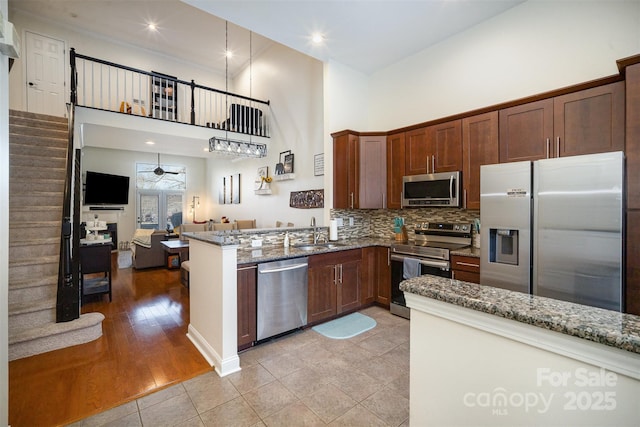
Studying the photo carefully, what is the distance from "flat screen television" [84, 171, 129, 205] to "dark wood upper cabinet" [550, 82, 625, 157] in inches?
391

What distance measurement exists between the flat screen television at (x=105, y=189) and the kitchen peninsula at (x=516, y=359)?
31.2ft

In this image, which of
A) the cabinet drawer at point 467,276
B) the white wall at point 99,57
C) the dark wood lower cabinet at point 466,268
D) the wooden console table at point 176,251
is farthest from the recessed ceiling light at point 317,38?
the white wall at point 99,57

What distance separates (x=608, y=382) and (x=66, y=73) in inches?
354

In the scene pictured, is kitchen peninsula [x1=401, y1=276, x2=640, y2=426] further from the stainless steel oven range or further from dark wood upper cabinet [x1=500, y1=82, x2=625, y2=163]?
dark wood upper cabinet [x1=500, y1=82, x2=625, y2=163]

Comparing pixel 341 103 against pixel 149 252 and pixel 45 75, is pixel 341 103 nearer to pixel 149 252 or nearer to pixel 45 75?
pixel 149 252

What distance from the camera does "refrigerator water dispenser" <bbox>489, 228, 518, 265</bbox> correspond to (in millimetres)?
2635

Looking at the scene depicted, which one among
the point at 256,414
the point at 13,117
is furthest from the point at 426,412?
the point at 13,117

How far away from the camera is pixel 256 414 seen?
1928 millimetres

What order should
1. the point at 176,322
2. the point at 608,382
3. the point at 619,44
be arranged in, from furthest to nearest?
the point at 176,322 → the point at 619,44 → the point at 608,382

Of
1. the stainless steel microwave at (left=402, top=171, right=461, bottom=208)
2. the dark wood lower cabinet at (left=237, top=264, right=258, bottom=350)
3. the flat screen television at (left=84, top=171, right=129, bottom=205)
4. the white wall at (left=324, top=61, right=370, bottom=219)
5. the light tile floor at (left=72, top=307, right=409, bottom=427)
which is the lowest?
the light tile floor at (left=72, top=307, right=409, bottom=427)

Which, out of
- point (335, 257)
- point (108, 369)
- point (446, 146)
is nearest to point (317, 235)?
point (335, 257)

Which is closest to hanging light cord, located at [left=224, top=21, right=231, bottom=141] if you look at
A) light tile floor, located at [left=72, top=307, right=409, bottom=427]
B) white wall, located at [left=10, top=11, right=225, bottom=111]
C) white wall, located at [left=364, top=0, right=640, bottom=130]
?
white wall, located at [left=10, top=11, right=225, bottom=111]

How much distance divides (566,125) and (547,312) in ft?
8.63

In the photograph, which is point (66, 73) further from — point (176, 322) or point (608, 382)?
point (608, 382)
